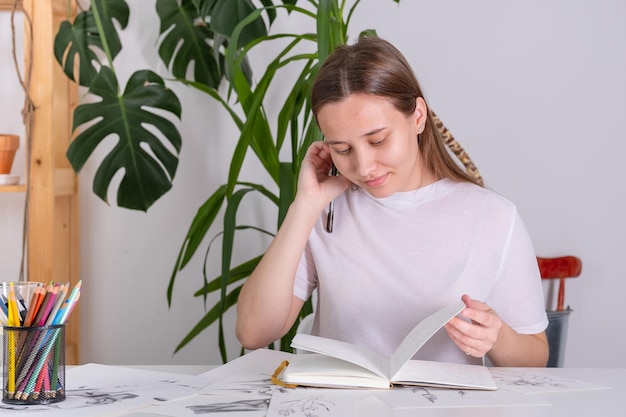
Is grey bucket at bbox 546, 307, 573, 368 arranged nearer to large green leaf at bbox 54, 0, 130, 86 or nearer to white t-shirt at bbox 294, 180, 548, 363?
white t-shirt at bbox 294, 180, 548, 363

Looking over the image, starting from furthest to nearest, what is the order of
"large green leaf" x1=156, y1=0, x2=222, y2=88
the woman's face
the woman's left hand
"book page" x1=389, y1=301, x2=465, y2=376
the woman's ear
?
"large green leaf" x1=156, y1=0, x2=222, y2=88, the woman's ear, the woman's face, the woman's left hand, "book page" x1=389, y1=301, x2=465, y2=376

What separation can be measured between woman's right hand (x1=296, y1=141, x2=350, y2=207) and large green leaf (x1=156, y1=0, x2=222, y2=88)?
0.89 metres

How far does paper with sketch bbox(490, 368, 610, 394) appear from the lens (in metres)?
1.18

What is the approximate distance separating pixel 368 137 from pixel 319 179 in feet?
0.75

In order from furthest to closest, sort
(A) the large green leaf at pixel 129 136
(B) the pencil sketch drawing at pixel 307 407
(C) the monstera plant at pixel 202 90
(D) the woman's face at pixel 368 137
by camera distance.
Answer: (A) the large green leaf at pixel 129 136 < (C) the monstera plant at pixel 202 90 < (D) the woman's face at pixel 368 137 < (B) the pencil sketch drawing at pixel 307 407

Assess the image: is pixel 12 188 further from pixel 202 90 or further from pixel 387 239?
pixel 387 239

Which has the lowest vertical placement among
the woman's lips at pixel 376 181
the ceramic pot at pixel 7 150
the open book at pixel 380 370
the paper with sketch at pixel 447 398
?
the paper with sketch at pixel 447 398

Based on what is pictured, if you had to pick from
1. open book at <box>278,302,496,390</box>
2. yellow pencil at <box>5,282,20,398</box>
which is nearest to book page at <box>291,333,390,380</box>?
open book at <box>278,302,496,390</box>

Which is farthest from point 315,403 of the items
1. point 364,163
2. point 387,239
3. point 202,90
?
point 202,90

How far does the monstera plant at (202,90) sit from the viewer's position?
209 centimetres

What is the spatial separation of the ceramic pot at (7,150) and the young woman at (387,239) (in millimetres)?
1072

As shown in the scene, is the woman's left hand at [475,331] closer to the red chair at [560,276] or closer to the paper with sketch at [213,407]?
the paper with sketch at [213,407]

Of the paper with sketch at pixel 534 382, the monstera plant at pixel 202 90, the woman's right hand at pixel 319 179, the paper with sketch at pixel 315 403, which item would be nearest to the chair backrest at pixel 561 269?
the monstera plant at pixel 202 90

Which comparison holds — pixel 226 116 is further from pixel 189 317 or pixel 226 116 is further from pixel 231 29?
pixel 189 317
